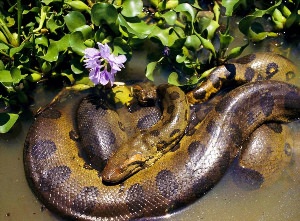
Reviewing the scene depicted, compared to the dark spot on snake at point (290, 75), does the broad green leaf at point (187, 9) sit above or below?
above

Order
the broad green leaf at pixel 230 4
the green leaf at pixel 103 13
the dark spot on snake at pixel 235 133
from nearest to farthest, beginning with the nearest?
the dark spot on snake at pixel 235 133 < the green leaf at pixel 103 13 < the broad green leaf at pixel 230 4

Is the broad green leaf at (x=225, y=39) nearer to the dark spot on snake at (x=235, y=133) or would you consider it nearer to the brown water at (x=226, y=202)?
the dark spot on snake at (x=235, y=133)

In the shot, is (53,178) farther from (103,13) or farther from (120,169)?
(103,13)

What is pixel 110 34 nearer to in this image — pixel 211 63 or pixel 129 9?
pixel 129 9

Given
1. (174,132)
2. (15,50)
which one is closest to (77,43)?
(15,50)

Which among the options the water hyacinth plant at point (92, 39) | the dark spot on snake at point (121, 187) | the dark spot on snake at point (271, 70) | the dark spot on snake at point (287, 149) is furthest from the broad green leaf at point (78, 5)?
the dark spot on snake at point (287, 149)

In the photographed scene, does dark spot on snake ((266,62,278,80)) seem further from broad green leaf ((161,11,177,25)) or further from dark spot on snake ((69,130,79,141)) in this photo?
dark spot on snake ((69,130,79,141))
